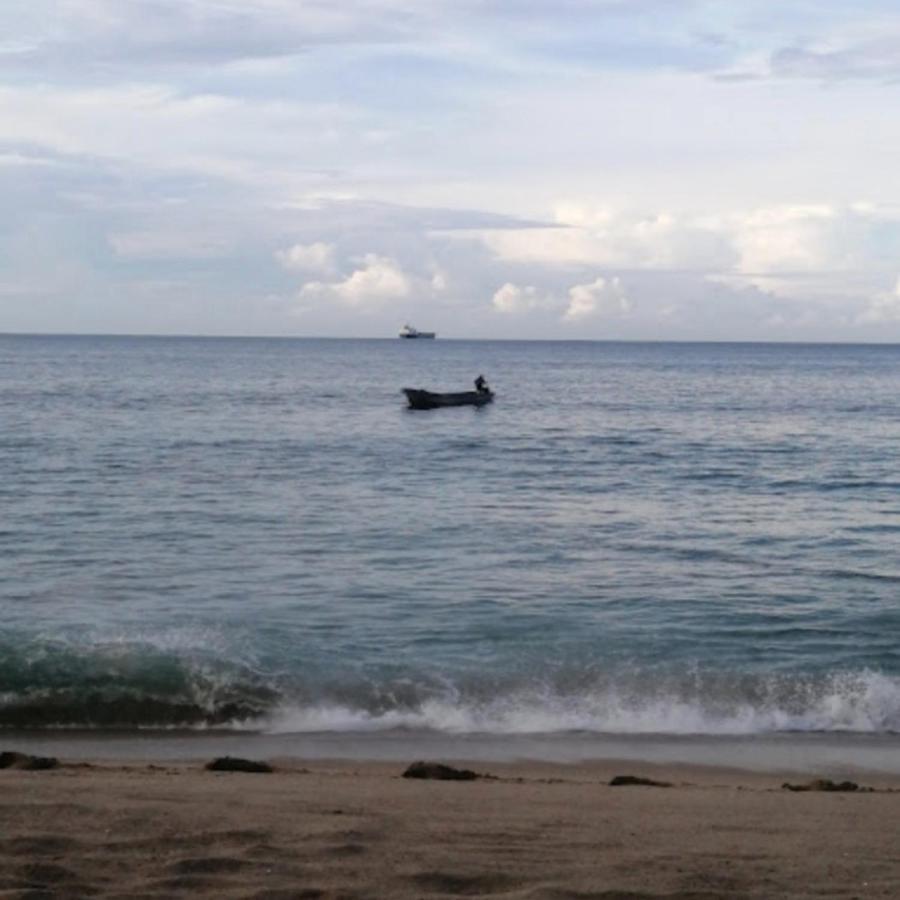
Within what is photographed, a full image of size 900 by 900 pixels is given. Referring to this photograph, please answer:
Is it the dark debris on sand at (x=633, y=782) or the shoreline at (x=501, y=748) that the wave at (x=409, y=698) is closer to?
the shoreline at (x=501, y=748)

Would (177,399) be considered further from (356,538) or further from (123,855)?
(123,855)

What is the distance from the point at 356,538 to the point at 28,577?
5602 millimetres

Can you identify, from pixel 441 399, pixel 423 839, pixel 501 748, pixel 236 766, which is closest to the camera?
pixel 423 839

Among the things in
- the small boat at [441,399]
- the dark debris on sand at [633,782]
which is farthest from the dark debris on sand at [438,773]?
the small boat at [441,399]

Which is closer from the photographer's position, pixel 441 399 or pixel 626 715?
pixel 626 715

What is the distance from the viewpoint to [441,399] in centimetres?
5928

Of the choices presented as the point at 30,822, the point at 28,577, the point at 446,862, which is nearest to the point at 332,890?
the point at 446,862

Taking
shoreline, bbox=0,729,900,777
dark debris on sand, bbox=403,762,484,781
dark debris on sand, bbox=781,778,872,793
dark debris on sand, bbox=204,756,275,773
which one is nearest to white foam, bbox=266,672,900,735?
shoreline, bbox=0,729,900,777

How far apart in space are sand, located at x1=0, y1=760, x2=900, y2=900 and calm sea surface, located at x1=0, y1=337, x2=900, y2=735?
3373 millimetres

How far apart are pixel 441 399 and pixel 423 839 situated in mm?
52254

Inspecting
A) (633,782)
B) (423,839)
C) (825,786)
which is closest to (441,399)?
(633,782)

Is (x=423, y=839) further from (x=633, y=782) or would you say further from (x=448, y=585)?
(x=448, y=585)

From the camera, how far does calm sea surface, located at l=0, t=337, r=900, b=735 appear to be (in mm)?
12750

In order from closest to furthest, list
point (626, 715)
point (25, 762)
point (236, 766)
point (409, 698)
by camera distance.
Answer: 1. point (25, 762)
2. point (236, 766)
3. point (626, 715)
4. point (409, 698)
